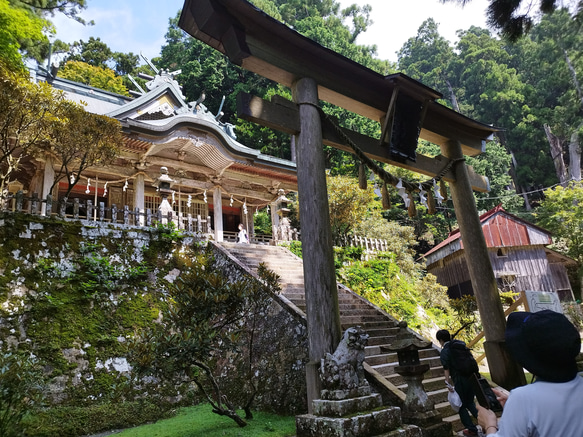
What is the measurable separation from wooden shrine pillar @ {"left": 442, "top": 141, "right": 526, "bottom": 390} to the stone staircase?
103 cm

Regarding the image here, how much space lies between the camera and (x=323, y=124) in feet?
18.1

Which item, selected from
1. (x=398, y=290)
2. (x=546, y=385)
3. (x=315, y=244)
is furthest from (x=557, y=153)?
(x=546, y=385)

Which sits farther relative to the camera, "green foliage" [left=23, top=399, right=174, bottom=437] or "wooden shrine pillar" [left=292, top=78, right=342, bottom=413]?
"green foliage" [left=23, top=399, right=174, bottom=437]

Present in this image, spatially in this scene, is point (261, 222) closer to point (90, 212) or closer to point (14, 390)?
point (90, 212)

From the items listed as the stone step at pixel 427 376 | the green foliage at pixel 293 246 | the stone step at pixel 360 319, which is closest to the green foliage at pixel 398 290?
the green foliage at pixel 293 246

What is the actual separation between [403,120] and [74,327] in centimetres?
754

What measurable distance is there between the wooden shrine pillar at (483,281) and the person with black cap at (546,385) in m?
5.72

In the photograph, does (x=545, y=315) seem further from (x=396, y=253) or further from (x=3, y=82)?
(x=396, y=253)

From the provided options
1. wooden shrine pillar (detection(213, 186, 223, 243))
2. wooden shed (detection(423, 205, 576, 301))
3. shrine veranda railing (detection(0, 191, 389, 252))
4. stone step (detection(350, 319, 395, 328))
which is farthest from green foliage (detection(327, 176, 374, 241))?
wooden shed (detection(423, 205, 576, 301))

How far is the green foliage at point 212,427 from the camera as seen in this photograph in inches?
195

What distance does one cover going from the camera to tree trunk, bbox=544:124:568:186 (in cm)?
3058

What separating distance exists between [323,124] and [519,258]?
2040 cm

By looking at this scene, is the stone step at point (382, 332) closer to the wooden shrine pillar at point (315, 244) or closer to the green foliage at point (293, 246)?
the wooden shrine pillar at point (315, 244)

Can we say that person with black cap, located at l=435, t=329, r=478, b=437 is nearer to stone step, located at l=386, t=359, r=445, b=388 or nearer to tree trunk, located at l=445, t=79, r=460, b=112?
stone step, located at l=386, t=359, r=445, b=388
